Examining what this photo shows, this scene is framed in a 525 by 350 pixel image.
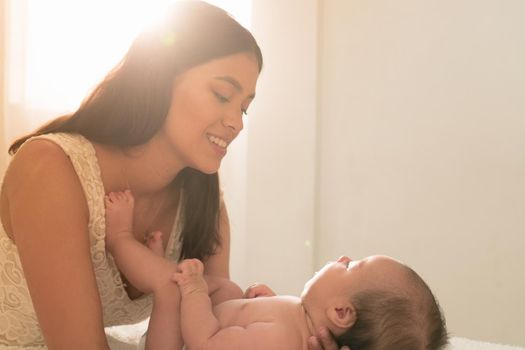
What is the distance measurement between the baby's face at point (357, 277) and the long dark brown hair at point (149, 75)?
491 millimetres

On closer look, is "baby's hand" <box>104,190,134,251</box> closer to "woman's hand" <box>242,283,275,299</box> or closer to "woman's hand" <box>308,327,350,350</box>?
"woman's hand" <box>242,283,275,299</box>

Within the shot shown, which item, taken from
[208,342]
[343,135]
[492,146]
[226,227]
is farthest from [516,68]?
[208,342]

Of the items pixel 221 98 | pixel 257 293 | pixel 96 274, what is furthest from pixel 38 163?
pixel 257 293

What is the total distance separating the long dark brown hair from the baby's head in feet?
1.73

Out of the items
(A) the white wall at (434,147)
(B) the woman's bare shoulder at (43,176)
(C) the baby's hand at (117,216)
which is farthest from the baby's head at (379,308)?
(A) the white wall at (434,147)

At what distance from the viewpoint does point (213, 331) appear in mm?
1104

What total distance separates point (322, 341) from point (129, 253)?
17.0 inches

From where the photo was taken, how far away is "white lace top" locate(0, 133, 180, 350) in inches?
45.8

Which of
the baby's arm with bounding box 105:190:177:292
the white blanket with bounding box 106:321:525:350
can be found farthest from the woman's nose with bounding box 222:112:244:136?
the white blanket with bounding box 106:321:525:350

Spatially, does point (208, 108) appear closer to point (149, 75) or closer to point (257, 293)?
point (149, 75)

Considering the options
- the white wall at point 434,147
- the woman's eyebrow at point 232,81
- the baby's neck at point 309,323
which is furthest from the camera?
the white wall at point 434,147

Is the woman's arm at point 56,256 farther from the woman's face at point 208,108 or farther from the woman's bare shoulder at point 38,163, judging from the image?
the woman's face at point 208,108

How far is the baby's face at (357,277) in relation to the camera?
1.12m

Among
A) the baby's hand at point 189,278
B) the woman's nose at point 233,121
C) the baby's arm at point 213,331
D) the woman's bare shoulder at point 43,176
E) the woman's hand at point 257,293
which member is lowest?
the woman's hand at point 257,293
